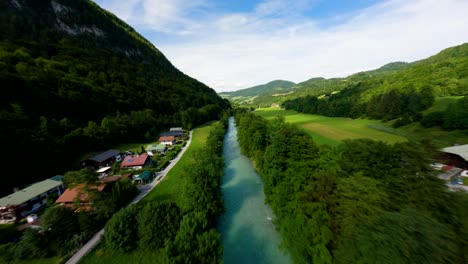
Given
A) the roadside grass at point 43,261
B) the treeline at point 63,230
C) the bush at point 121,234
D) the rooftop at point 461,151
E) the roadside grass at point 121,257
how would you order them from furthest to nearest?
1. the rooftop at point 461,151
2. the bush at point 121,234
3. the treeline at point 63,230
4. the roadside grass at point 43,261
5. the roadside grass at point 121,257

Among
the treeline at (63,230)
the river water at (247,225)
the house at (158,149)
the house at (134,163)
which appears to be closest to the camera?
the treeline at (63,230)

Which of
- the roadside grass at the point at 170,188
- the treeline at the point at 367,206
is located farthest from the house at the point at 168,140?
the treeline at the point at 367,206

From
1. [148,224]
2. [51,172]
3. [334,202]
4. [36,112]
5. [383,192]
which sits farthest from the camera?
[36,112]

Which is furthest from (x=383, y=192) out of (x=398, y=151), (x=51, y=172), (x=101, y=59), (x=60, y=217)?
(x=101, y=59)

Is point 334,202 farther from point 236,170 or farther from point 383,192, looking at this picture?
point 236,170

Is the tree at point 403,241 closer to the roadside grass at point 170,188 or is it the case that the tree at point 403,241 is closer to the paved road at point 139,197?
the roadside grass at point 170,188
